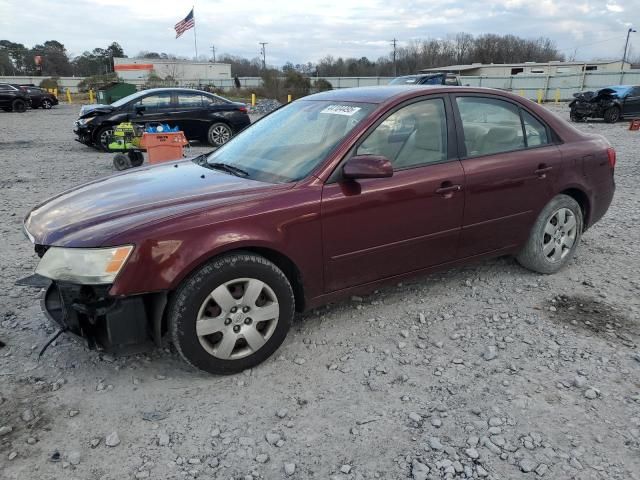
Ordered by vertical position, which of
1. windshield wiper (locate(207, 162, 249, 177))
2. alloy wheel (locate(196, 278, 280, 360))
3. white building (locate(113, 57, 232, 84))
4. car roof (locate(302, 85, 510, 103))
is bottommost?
alloy wheel (locate(196, 278, 280, 360))

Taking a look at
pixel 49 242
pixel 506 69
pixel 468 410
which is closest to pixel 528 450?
pixel 468 410

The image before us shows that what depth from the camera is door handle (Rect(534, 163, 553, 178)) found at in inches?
157

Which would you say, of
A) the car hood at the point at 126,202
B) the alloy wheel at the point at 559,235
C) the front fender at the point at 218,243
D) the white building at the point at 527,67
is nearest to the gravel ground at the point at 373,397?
the alloy wheel at the point at 559,235

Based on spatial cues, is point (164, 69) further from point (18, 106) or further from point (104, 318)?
point (104, 318)

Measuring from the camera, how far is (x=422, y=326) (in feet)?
11.7

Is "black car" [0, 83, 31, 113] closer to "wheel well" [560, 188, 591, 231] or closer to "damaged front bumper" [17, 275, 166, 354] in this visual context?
"damaged front bumper" [17, 275, 166, 354]

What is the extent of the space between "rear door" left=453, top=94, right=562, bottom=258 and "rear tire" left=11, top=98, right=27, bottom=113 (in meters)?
29.4

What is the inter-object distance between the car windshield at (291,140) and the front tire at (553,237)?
6.20ft

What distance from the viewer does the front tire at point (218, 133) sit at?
12.7m

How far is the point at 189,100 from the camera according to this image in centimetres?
1248

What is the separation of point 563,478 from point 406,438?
2.32 feet

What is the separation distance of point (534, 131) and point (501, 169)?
627 mm

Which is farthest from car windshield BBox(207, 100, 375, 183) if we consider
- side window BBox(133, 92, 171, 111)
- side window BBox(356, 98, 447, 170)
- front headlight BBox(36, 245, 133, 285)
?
side window BBox(133, 92, 171, 111)

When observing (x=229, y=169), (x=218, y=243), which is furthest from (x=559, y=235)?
(x=218, y=243)
